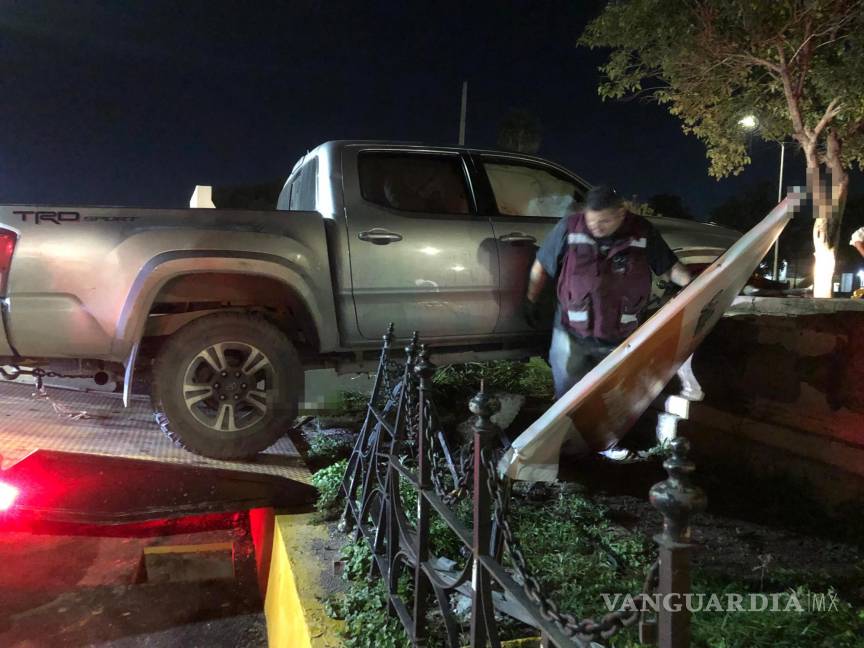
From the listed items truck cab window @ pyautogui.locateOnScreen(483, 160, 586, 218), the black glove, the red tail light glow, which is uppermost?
truck cab window @ pyautogui.locateOnScreen(483, 160, 586, 218)

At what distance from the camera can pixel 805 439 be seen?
412 centimetres

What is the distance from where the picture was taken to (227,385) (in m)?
4.03

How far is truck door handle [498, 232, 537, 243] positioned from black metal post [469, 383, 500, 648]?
9.36 feet

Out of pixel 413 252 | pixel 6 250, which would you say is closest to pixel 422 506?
pixel 413 252

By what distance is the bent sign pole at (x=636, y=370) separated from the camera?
273 centimetres

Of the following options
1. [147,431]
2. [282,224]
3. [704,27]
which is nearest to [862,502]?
[282,224]

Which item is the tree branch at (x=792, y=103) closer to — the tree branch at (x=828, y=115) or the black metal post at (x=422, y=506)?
the tree branch at (x=828, y=115)

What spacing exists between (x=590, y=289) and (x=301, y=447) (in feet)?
7.70

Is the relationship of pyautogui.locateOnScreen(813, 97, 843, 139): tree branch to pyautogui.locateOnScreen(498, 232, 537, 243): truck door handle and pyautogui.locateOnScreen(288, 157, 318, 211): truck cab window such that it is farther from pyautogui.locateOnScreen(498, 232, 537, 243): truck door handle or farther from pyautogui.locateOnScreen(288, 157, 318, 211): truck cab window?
pyautogui.locateOnScreen(288, 157, 318, 211): truck cab window

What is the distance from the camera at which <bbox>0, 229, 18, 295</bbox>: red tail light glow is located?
3.63m

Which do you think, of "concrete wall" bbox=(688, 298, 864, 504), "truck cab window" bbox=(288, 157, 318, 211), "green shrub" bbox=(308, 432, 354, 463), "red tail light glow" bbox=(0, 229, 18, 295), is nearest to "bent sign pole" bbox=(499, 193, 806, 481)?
"concrete wall" bbox=(688, 298, 864, 504)

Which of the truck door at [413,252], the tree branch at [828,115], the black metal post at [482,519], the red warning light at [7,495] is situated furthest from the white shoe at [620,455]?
the tree branch at [828,115]

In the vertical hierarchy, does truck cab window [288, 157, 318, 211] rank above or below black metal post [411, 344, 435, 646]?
above

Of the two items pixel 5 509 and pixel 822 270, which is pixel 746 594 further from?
pixel 822 270
